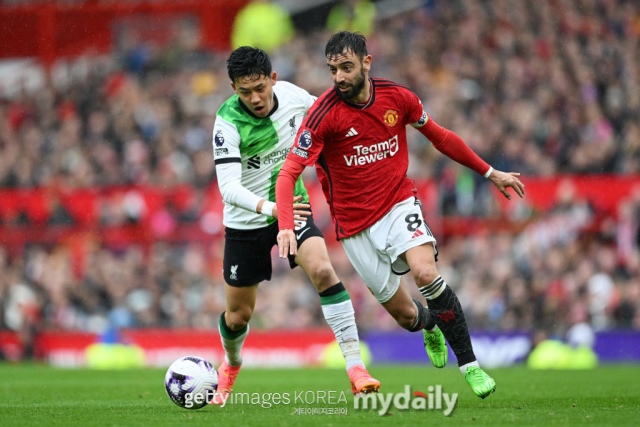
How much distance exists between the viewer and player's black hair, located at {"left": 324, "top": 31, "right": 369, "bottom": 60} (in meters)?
6.61

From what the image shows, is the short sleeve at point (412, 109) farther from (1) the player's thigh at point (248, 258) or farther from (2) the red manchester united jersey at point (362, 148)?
(1) the player's thigh at point (248, 258)

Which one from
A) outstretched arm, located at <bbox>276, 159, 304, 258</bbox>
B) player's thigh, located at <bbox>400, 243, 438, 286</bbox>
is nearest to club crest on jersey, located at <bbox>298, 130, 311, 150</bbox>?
outstretched arm, located at <bbox>276, 159, 304, 258</bbox>

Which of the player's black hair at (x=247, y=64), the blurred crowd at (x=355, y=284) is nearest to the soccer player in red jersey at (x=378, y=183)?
the player's black hair at (x=247, y=64)

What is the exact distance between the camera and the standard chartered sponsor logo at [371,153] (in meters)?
6.95

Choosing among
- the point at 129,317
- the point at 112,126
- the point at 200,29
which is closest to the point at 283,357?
the point at 129,317

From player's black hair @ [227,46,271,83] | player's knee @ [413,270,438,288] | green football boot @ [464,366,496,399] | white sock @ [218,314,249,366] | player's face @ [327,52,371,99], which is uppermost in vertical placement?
player's black hair @ [227,46,271,83]

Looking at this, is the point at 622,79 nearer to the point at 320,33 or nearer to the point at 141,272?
the point at 320,33

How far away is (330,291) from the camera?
23.3 ft

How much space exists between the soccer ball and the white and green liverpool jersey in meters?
1.36

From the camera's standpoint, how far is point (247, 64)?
22.8 ft

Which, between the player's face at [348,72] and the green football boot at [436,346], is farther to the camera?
the green football boot at [436,346]

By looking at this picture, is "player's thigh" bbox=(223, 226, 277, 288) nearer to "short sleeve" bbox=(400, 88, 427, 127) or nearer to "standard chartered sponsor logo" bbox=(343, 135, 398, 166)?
"standard chartered sponsor logo" bbox=(343, 135, 398, 166)

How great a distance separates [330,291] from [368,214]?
697 mm

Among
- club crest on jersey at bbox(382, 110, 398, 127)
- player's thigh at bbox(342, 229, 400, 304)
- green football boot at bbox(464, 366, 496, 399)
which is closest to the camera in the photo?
green football boot at bbox(464, 366, 496, 399)
